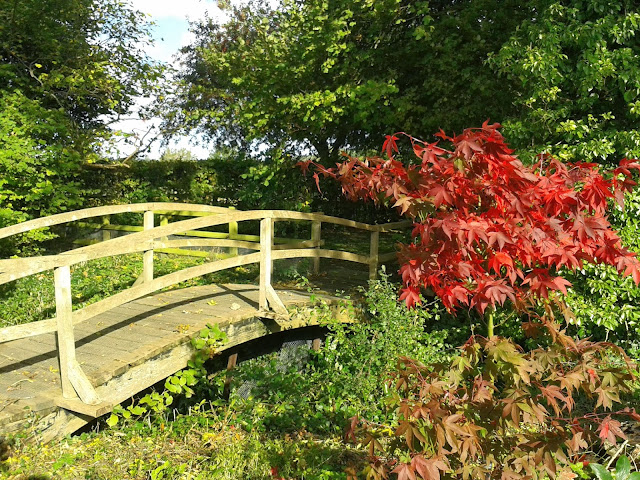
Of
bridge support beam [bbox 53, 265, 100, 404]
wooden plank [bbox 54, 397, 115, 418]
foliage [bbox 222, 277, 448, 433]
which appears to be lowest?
foliage [bbox 222, 277, 448, 433]

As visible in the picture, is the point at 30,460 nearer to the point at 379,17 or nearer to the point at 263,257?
the point at 263,257

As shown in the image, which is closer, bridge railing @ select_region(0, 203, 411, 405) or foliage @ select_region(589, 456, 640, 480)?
foliage @ select_region(589, 456, 640, 480)

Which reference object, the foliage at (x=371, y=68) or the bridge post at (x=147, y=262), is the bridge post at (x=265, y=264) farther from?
the foliage at (x=371, y=68)

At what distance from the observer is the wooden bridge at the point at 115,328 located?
397 centimetres

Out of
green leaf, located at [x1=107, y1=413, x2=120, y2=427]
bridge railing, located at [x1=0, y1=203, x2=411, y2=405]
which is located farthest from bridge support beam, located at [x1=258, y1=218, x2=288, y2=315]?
green leaf, located at [x1=107, y1=413, x2=120, y2=427]

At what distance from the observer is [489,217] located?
2.98 m

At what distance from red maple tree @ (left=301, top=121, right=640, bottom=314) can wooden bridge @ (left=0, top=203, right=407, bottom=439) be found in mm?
2473

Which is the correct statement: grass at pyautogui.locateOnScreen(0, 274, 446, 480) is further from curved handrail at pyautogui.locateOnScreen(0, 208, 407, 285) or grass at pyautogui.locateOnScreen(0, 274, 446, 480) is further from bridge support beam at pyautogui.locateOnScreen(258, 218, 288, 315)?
curved handrail at pyautogui.locateOnScreen(0, 208, 407, 285)

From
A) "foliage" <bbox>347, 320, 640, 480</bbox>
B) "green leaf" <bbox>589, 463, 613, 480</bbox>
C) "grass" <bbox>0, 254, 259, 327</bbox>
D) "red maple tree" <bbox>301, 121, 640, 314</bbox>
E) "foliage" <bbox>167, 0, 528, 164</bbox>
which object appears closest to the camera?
"green leaf" <bbox>589, 463, 613, 480</bbox>

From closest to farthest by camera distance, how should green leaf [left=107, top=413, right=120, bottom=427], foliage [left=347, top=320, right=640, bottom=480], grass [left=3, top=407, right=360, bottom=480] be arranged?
foliage [left=347, top=320, right=640, bottom=480]
grass [left=3, top=407, right=360, bottom=480]
green leaf [left=107, top=413, right=120, bottom=427]

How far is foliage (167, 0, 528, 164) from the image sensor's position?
9.30 m

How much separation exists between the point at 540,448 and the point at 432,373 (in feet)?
2.15

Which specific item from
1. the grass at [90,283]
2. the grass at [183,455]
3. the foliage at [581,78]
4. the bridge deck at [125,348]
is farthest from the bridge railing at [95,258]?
the foliage at [581,78]

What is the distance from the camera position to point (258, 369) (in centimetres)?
626
